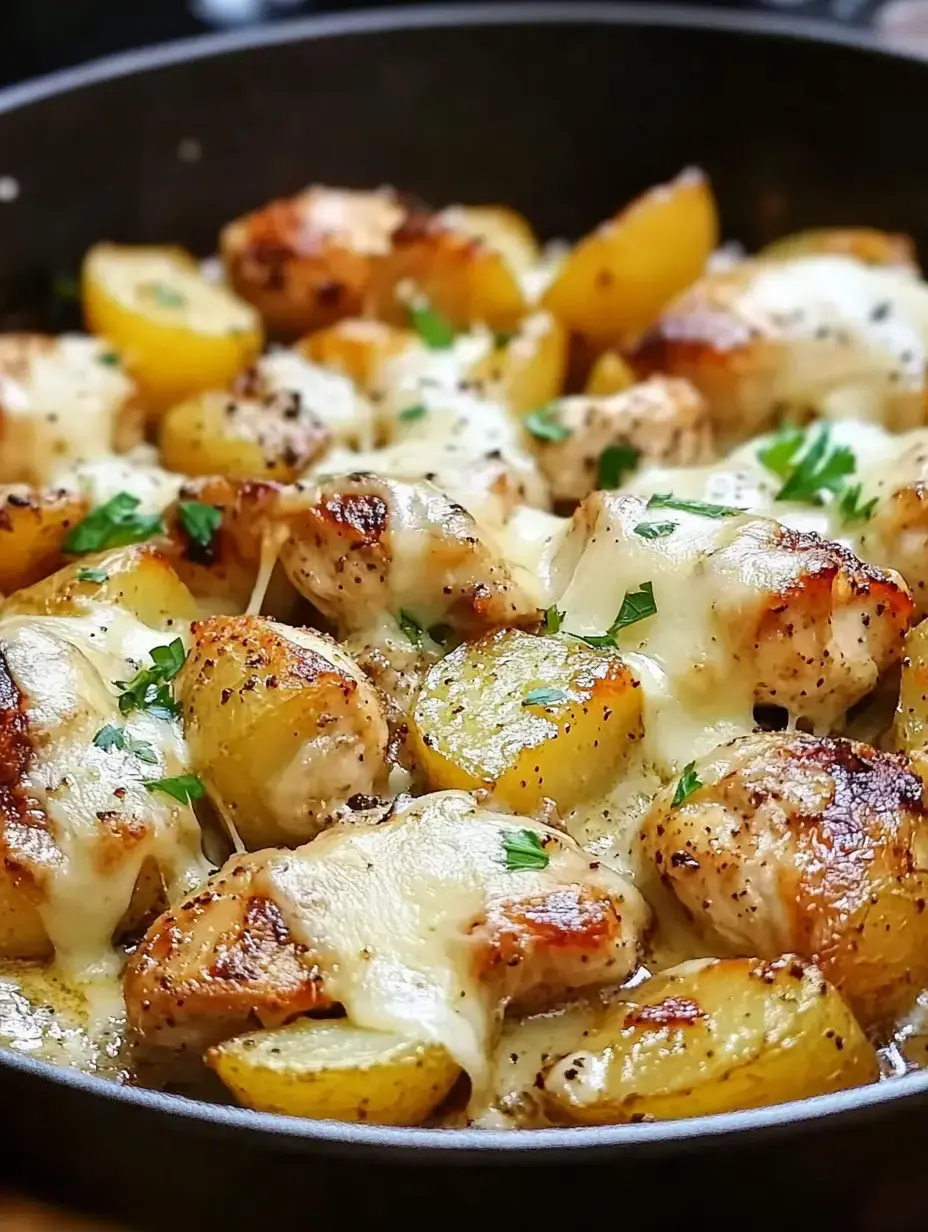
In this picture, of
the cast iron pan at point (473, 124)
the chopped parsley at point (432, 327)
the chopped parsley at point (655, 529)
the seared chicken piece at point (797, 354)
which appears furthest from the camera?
the cast iron pan at point (473, 124)

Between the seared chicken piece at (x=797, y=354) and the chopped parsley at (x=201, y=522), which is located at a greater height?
the seared chicken piece at (x=797, y=354)

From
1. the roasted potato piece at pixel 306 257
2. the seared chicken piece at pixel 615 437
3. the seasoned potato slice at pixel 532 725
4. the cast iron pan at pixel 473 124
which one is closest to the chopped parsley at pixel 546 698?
the seasoned potato slice at pixel 532 725

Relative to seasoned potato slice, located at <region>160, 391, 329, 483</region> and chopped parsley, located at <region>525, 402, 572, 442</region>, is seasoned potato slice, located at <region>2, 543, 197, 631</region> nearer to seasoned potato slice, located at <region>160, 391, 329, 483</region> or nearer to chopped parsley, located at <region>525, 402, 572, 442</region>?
seasoned potato slice, located at <region>160, 391, 329, 483</region>

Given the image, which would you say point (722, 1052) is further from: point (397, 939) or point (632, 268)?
point (632, 268)

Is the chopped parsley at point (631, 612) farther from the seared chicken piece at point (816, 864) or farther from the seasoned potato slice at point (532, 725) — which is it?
the seared chicken piece at point (816, 864)

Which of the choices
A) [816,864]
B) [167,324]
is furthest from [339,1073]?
[167,324]

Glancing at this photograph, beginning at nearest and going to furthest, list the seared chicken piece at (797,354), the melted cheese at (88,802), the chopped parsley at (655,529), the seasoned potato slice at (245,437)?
the melted cheese at (88,802), the chopped parsley at (655,529), the seasoned potato slice at (245,437), the seared chicken piece at (797,354)
